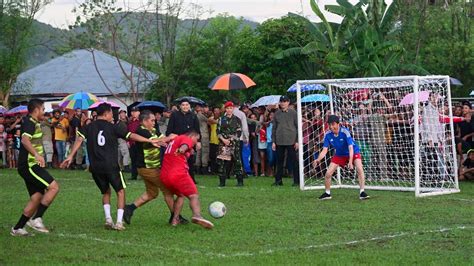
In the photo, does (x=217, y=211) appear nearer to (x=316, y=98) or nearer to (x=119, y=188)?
(x=119, y=188)

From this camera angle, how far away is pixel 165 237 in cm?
1164

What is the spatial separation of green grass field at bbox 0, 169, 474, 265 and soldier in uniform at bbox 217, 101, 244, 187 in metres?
2.50

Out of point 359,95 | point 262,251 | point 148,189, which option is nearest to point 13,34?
point 359,95

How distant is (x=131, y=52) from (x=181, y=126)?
21083 millimetres

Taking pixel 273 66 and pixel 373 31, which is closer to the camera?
pixel 373 31

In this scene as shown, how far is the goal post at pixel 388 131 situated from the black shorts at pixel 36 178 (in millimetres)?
7223

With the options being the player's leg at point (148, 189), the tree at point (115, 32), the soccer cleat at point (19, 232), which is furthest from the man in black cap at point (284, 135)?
the tree at point (115, 32)

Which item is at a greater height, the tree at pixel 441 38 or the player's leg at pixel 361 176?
the tree at pixel 441 38

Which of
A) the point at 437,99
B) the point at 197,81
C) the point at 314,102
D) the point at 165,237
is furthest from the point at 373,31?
the point at 165,237

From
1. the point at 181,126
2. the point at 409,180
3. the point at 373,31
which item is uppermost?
the point at 373,31

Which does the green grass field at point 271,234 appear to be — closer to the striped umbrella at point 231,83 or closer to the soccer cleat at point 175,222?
the soccer cleat at point 175,222

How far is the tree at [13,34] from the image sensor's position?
40.8 meters

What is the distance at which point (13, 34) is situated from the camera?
1625 inches

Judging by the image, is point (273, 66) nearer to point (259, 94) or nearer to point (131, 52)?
point (259, 94)
